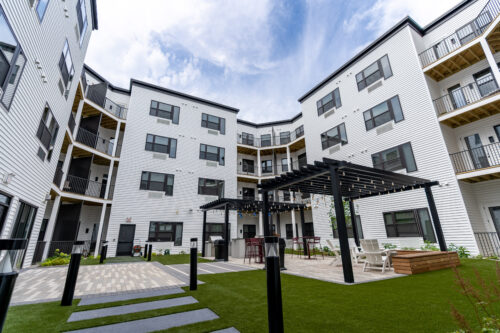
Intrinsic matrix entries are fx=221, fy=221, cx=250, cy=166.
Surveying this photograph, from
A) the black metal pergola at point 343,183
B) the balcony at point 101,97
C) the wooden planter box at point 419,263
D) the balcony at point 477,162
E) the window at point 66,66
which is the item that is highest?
the balcony at point 101,97

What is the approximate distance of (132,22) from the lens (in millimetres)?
10969

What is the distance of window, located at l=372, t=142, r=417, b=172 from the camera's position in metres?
12.2

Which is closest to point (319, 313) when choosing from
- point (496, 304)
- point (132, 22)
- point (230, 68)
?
point (496, 304)

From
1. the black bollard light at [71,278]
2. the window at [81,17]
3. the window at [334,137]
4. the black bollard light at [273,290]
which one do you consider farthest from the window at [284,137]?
the black bollard light at [273,290]

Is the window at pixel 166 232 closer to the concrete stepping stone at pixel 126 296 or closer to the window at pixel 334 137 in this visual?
the concrete stepping stone at pixel 126 296

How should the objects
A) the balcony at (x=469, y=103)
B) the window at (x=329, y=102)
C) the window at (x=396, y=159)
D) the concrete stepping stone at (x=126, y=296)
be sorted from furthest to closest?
the window at (x=329, y=102) < the window at (x=396, y=159) < the balcony at (x=469, y=103) < the concrete stepping stone at (x=126, y=296)

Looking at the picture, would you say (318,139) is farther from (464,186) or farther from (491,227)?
(491,227)

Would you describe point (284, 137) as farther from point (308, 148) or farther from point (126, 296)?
point (126, 296)

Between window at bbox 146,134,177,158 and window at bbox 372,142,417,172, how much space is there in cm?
1523

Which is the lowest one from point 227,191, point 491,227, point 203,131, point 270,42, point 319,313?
point 319,313

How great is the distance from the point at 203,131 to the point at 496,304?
19.7 metres

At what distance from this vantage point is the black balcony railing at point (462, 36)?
33.4 feet

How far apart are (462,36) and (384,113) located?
5.08m

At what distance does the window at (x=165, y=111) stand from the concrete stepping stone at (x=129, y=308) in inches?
680
